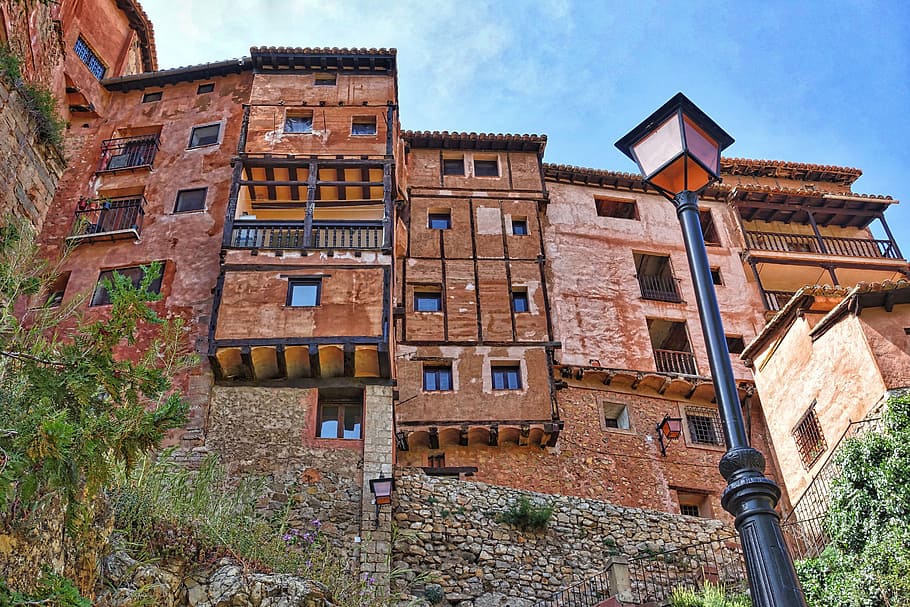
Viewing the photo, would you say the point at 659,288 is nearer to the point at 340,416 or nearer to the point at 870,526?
the point at 340,416

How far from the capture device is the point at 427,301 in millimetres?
25891

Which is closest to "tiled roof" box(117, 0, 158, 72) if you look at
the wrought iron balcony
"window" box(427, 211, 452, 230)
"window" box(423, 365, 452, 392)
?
the wrought iron balcony

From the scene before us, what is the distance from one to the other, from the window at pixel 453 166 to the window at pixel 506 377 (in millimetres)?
8539

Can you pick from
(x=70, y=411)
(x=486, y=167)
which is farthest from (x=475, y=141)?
(x=70, y=411)

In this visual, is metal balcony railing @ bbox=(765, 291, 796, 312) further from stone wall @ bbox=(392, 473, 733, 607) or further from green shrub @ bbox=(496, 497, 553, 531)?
green shrub @ bbox=(496, 497, 553, 531)

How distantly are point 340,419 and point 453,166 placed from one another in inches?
565

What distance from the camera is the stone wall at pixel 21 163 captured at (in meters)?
12.4

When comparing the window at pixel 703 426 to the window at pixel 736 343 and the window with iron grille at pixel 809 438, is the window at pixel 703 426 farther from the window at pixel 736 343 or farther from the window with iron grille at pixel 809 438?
the window with iron grille at pixel 809 438

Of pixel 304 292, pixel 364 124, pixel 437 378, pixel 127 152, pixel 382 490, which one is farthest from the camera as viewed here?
pixel 127 152

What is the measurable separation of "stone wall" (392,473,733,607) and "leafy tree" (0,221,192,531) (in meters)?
8.98

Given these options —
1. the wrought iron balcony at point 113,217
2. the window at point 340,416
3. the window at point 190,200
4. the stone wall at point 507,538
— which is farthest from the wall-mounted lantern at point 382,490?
the wrought iron balcony at point 113,217

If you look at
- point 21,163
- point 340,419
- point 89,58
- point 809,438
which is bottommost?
point 809,438

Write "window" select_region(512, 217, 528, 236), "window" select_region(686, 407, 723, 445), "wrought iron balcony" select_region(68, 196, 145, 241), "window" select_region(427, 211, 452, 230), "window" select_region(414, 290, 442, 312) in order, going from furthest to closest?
"window" select_region(512, 217, 528, 236) → "window" select_region(427, 211, 452, 230) → "window" select_region(414, 290, 442, 312) → "window" select_region(686, 407, 723, 445) → "wrought iron balcony" select_region(68, 196, 145, 241)

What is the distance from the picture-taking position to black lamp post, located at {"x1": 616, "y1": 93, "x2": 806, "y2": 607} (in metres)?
4.29
